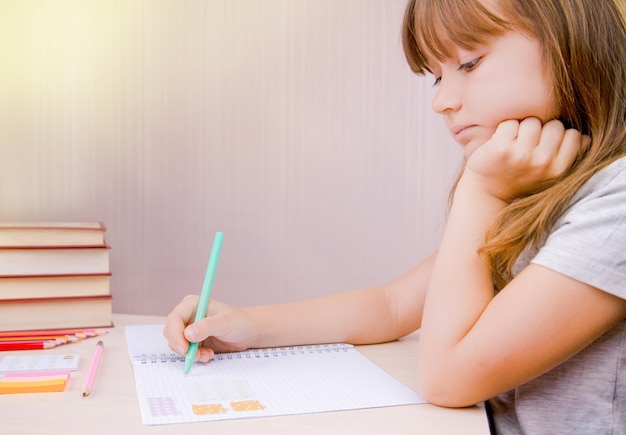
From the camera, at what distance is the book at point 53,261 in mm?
887

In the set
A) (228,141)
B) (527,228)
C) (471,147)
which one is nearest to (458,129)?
(471,147)

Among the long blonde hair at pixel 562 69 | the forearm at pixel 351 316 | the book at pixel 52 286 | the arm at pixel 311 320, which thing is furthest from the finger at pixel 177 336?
the long blonde hair at pixel 562 69

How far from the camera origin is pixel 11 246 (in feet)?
2.91

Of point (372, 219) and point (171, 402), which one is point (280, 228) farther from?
point (171, 402)

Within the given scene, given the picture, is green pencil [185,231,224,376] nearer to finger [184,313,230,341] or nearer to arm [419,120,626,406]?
finger [184,313,230,341]

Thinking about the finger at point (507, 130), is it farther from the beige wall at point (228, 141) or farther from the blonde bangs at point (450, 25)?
the beige wall at point (228, 141)

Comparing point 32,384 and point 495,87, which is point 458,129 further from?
point 32,384

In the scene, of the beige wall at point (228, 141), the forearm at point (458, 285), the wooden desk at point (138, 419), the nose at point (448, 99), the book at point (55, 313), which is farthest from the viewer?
the beige wall at point (228, 141)

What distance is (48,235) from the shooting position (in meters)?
0.92

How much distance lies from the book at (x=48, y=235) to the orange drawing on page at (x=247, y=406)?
423 millimetres

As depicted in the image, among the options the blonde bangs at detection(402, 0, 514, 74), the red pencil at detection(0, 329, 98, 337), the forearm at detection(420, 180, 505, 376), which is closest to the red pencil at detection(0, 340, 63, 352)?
the red pencil at detection(0, 329, 98, 337)

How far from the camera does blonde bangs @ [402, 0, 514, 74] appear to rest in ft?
2.27

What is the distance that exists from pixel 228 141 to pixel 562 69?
1.93 ft

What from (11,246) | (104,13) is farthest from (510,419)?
(104,13)
